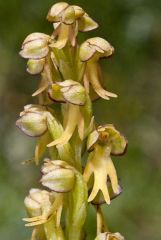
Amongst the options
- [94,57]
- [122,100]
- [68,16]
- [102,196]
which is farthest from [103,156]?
[122,100]

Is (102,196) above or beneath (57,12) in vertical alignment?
beneath

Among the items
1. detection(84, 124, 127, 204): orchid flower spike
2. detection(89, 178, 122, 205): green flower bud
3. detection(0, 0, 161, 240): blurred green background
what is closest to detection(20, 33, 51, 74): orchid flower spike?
detection(84, 124, 127, 204): orchid flower spike

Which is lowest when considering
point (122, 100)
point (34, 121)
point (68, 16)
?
point (122, 100)

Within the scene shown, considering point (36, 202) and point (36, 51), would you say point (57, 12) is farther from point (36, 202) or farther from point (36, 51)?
point (36, 202)

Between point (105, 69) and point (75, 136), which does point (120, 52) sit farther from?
point (75, 136)

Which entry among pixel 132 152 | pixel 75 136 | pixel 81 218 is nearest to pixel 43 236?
pixel 81 218

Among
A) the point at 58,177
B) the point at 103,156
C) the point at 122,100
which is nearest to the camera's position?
the point at 58,177

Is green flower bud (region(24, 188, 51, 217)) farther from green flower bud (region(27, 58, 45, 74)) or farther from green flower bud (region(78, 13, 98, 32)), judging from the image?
green flower bud (region(78, 13, 98, 32))
